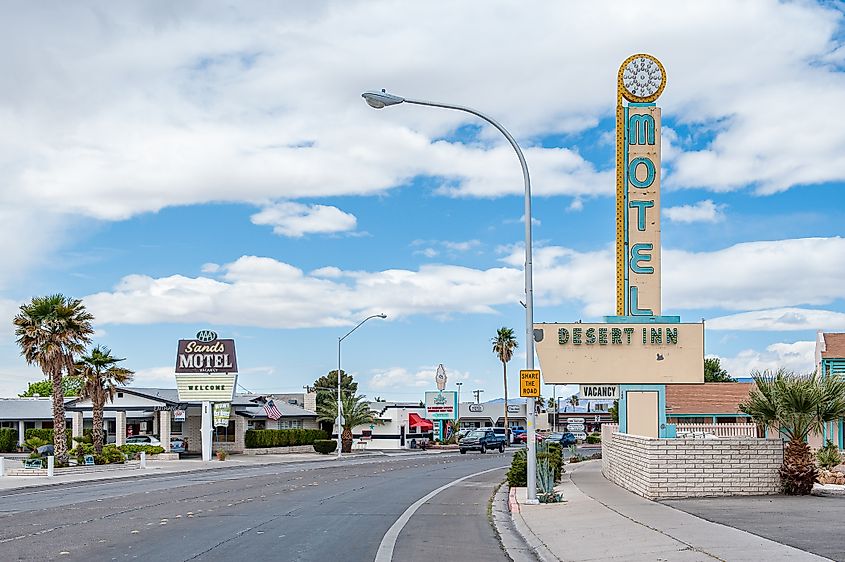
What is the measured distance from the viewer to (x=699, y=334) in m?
28.8

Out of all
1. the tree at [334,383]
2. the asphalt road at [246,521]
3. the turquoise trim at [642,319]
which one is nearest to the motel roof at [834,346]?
the turquoise trim at [642,319]

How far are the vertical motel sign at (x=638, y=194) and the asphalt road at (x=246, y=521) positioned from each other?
26.6 feet

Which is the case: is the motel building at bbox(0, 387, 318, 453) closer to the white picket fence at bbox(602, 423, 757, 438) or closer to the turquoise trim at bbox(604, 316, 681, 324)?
the turquoise trim at bbox(604, 316, 681, 324)

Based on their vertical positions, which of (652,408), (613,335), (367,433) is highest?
(613,335)

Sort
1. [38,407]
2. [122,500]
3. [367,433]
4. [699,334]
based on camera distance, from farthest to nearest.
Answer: [367,433] < [38,407] < [699,334] < [122,500]

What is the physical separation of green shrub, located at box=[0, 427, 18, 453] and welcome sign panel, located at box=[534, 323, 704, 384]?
52917mm

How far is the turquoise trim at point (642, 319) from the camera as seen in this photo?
2965 centimetres

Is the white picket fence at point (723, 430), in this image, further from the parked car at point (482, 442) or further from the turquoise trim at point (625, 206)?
the parked car at point (482, 442)

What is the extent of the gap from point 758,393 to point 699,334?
673cm

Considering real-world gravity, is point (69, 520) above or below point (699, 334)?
below

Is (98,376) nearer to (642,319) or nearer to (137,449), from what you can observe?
(137,449)

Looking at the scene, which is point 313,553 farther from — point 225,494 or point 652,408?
point 652,408

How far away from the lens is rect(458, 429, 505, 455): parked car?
73.5m

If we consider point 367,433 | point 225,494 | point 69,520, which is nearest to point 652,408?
point 225,494
